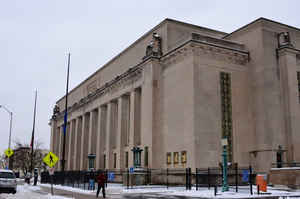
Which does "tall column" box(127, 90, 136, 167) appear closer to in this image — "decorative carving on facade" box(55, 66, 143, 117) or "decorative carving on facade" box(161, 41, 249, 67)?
"decorative carving on facade" box(55, 66, 143, 117)

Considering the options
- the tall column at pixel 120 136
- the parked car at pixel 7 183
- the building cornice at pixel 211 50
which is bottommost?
the parked car at pixel 7 183

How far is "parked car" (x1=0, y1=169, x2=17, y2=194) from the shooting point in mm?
26575

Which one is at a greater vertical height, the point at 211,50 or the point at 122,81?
the point at 211,50

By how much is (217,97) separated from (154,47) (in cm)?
1018

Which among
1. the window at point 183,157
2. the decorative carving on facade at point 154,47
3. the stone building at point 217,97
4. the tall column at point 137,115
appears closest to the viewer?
the window at point 183,157

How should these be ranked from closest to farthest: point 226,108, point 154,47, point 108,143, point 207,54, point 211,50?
point 207,54 < point 226,108 < point 211,50 < point 154,47 < point 108,143

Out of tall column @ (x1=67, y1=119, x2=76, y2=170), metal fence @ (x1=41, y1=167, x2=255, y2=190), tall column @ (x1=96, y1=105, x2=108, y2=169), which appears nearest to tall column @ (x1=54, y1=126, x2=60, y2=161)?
tall column @ (x1=67, y1=119, x2=76, y2=170)

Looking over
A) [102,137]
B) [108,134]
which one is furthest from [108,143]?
[102,137]

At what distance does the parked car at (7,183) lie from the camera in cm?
2658

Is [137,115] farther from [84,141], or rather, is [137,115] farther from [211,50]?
[84,141]

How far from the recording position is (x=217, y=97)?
36312 mm

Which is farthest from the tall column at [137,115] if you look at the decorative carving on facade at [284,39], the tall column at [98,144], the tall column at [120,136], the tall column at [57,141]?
the tall column at [57,141]

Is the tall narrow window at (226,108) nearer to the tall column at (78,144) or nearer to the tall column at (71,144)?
the tall column at (78,144)

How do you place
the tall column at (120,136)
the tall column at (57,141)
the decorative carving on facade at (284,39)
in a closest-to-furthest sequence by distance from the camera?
1. the decorative carving on facade at (284,39)
2. the tall column at (120,136)
3. the tall column at (57,141)
